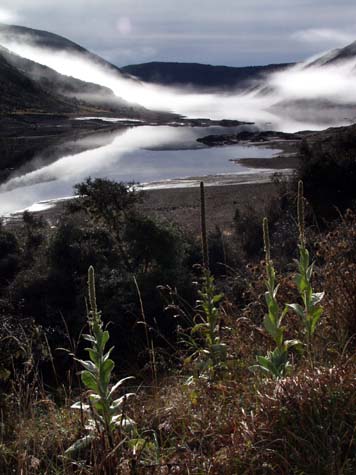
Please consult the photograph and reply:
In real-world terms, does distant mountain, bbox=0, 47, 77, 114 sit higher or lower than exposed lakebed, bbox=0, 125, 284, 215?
higher

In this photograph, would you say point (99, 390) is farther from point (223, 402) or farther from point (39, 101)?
point (39, 101)

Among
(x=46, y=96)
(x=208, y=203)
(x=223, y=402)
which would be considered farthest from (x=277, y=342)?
(x=46, y=96)

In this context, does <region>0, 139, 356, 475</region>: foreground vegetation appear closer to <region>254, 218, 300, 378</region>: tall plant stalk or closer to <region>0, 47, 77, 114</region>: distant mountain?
<region>254, 218, 300, 378</region>: tall plant stalk

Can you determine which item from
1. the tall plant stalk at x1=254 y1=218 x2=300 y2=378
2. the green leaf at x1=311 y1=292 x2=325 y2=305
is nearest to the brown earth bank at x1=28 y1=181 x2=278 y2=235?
the green leaf at x1=311 y1=292 x2=325 y2=305

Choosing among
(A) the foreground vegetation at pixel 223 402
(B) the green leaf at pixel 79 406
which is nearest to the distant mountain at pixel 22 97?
(A) the foreground vegetation at pixel 223 402

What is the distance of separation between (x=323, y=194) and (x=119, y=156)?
149ft

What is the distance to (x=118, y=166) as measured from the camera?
5372cm

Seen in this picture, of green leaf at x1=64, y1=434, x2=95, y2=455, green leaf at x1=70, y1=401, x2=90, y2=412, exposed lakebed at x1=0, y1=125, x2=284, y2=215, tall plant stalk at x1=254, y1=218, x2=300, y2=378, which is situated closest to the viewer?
green leaf at x1=64, y1=434, x2=95, y2=455

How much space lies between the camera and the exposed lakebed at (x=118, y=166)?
39.6m

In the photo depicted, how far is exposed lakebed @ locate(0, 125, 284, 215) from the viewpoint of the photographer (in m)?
39.6

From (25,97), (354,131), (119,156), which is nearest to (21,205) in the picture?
(354,131)

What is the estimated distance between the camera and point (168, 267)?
13500 mm

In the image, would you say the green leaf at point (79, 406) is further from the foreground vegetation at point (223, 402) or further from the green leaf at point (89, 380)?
the green leaf at point (89, 380)

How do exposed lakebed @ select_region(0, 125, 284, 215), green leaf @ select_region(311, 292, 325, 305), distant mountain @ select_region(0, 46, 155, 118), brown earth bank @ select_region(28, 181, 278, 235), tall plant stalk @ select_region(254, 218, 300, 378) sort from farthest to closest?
distant mountain @ select_region(0, 46, 155, 118) → exposed lakebed @ select_region(0, 125, 284, 215) → brown earth bank @ select_region(28, 181, 278, 235) → green leaf @ select_region(311, 292, 325, 305) → tall plant stalk @ select_region(254, 218, 300, 378)
